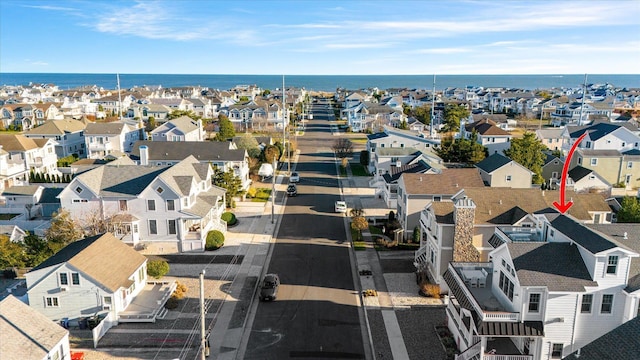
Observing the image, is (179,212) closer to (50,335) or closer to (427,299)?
(50,335)

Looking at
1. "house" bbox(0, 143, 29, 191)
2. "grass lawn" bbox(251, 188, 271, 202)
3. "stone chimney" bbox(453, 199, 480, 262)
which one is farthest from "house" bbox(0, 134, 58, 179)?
"stone chimney" bbox(453, 199, 480, 262)

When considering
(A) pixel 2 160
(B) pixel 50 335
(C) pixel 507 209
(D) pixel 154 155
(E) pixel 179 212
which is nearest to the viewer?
(B) pixel 50 335

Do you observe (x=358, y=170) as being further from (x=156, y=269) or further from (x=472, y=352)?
(x=472, y=352)

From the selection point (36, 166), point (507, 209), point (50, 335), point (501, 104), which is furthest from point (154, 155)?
point (501, 104)

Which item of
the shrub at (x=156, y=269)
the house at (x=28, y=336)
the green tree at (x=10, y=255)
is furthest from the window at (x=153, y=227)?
the house at (x=28, y=336)

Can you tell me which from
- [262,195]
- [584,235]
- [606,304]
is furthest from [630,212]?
[262,195]

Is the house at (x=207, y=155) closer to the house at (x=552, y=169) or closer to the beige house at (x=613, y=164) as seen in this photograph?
the house at (x=552, y=169)
